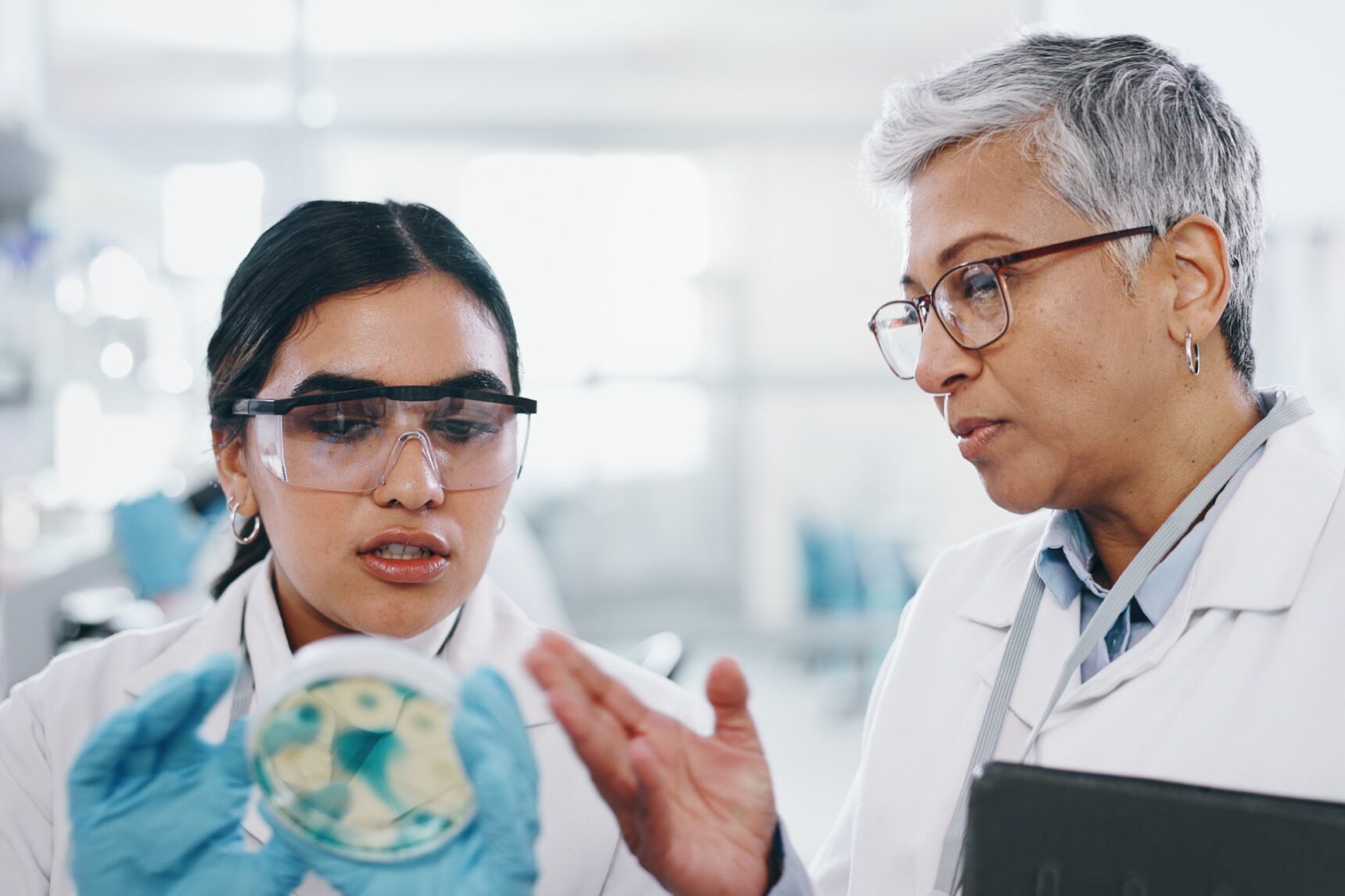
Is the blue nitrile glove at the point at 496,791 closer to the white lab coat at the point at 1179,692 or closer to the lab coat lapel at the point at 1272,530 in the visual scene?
the white lab coat at the point at 1179,692

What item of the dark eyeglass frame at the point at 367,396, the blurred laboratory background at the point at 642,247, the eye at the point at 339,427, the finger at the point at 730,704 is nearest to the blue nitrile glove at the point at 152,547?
the blurred laboratory background at the point at 642,247

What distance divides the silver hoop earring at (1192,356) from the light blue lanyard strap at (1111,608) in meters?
0.11

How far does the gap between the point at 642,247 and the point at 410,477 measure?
4.90 meters

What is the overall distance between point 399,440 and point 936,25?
5.12 m

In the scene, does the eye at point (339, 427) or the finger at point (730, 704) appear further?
the eye at point (339, 427)

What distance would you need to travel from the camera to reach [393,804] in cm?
84

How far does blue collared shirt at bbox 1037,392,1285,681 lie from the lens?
3.85 ft

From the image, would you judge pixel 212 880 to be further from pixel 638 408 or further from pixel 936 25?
pixel 936 25

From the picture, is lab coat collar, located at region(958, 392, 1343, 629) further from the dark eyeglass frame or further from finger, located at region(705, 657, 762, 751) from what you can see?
the dark eyeglass frame

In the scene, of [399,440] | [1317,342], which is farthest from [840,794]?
[399,440]

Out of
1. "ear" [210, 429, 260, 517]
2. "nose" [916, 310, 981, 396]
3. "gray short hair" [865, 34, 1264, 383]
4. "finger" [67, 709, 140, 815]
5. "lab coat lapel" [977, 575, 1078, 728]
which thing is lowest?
"lab coat lapel" [977, 575, 1078, 728]

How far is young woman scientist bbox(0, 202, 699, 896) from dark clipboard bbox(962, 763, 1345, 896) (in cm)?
51

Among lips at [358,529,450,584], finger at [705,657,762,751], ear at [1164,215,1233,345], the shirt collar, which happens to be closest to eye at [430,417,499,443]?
lips at [358,529,450,584]

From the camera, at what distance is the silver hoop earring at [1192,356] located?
1.16m
